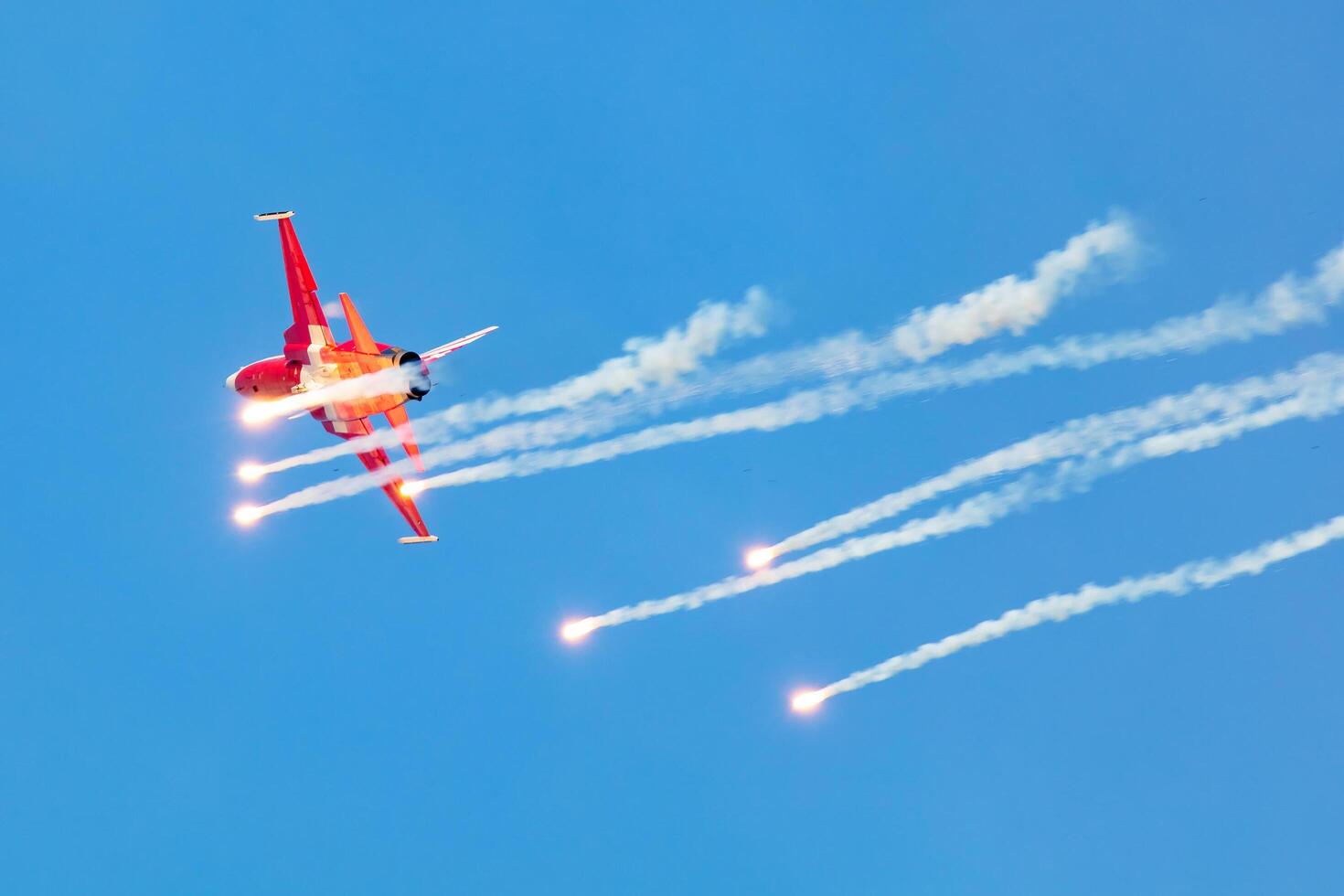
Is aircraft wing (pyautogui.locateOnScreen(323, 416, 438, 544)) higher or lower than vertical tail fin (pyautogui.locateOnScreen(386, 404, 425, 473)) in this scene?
higher

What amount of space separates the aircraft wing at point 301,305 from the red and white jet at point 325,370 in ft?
0.10

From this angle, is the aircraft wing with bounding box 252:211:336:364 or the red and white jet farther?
the aircraft wing with bounding box 252:211:336:364

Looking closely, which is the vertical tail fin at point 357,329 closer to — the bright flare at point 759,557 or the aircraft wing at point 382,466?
the aircraft wing at point 382,466

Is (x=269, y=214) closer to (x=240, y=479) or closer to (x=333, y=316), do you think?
(x=333, y=316)

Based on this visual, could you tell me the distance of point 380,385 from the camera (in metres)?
61.5

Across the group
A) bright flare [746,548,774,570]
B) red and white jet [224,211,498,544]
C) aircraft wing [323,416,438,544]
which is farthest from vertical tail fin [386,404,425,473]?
bright flare [746,548,774,570]

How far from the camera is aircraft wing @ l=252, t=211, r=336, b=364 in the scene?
64625 mm

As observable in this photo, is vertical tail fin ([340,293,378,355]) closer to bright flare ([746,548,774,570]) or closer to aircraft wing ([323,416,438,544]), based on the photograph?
aircraft wing ([323,416,438,544])

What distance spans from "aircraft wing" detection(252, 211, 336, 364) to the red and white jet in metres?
0.03

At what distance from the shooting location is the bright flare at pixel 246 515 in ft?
210

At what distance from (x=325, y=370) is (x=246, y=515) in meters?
5.78

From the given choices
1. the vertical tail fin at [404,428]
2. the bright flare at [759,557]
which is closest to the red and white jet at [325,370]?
the vertical tail fin at [404,428]

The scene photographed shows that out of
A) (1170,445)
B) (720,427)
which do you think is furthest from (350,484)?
(1170,445)

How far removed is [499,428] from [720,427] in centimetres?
835
